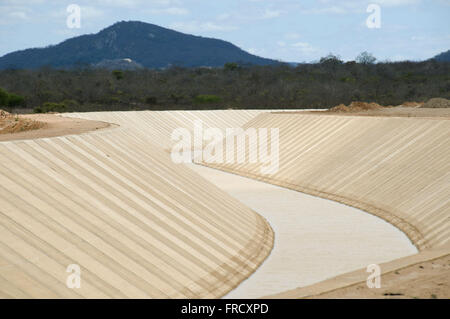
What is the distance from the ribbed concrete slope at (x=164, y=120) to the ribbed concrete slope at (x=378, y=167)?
9.77m

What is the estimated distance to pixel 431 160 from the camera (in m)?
21.2

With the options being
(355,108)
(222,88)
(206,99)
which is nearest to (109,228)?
(355,108)

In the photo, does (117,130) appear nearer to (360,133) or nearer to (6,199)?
(6,199)

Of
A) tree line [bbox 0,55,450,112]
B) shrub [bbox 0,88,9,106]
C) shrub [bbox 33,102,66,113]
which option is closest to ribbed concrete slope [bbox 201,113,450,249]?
shrub [bbox 33,102,66,113]

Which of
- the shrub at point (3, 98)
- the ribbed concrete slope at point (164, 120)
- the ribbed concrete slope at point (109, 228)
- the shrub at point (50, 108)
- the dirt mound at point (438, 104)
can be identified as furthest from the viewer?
the shrub at point (3, 98)

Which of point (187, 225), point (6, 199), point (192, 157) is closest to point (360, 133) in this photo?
point (192, 157)

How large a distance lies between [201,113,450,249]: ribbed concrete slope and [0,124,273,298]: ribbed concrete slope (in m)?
4.07

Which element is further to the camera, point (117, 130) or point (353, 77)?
point (353, 77)

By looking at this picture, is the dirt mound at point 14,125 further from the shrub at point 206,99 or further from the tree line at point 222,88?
the shrub at point 206,99

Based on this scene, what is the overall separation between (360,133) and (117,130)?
1222cm

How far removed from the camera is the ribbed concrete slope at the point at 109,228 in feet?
35.4

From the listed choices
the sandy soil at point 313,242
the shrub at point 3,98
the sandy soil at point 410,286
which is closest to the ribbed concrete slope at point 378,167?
the sandy soil at point 313,242

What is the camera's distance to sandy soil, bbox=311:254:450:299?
988cm
